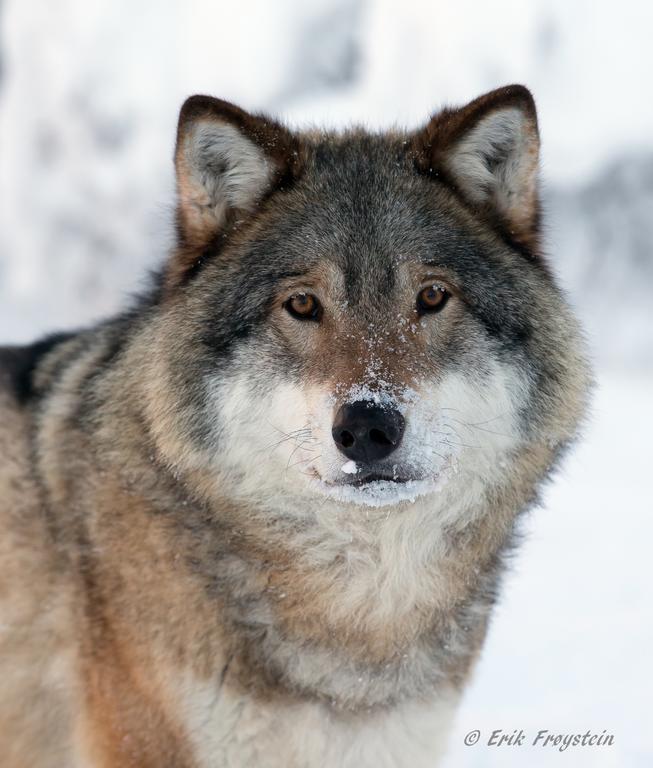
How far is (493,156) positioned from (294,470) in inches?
48.9

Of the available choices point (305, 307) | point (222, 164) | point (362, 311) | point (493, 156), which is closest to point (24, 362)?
point (222, 164)

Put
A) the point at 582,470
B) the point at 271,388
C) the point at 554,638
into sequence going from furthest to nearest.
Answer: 1. the point at 582,470
2. the point at 554,638
3. the point at 271,388

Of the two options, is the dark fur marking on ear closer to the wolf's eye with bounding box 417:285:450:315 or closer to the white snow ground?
the wolf's eye with bounding box 417:285:450:315

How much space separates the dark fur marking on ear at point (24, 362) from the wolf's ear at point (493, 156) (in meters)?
1.65

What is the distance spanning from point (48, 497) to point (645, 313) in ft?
45.8

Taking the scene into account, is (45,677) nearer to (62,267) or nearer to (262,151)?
(262,151)

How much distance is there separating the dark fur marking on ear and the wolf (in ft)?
1.37

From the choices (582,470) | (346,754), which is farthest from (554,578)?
(346,754)

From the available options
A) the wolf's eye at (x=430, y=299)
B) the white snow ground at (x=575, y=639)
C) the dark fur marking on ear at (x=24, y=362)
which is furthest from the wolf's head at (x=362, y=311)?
the dark fur marking on ear at (x=24, y=362)

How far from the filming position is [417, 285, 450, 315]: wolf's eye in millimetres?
2906

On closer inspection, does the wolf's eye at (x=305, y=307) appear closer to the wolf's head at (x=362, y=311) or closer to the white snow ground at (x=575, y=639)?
the wolf's head at (x=362, y=311)

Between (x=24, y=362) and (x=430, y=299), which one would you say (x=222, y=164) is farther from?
(x=24, y=362)

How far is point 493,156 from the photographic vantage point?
3146 mm

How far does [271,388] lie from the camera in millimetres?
2848
